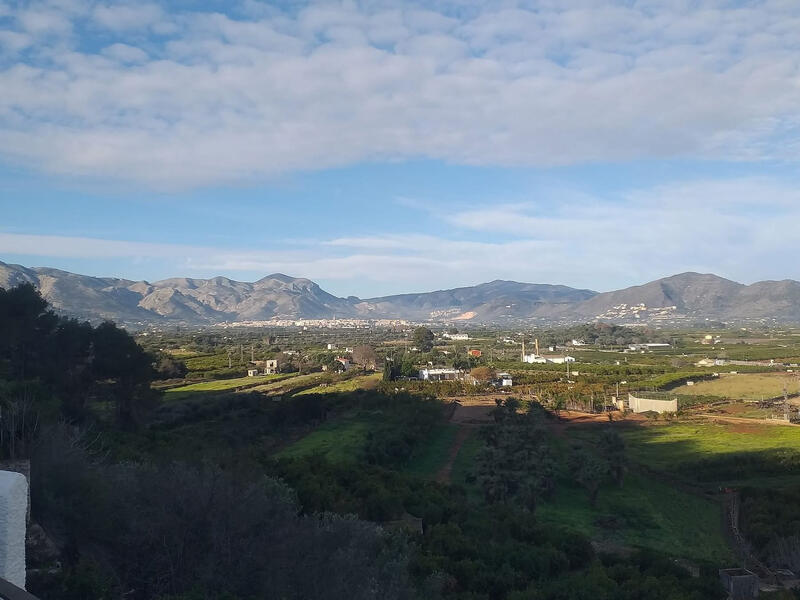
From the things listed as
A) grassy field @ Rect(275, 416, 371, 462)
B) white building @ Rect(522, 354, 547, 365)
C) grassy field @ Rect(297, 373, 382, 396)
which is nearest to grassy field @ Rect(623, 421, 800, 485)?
grassy field @ Rect(275, 416, 371, 462)

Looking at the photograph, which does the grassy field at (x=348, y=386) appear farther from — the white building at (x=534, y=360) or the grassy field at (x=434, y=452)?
the white building at (x=534, y=360)

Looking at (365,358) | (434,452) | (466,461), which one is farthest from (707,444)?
(365,358)

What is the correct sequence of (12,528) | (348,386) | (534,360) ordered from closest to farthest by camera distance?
(12,528) < (348,386) < (534,360)

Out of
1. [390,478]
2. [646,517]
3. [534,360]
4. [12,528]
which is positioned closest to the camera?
[12,528]

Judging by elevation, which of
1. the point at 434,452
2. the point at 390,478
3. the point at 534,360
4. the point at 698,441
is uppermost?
the point at 390,478

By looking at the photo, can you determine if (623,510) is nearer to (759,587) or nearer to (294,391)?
(759,587)

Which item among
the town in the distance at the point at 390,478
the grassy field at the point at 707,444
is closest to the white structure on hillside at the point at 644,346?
the town in the distance at the point at 390,478

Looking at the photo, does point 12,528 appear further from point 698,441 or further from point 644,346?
point 644,346
